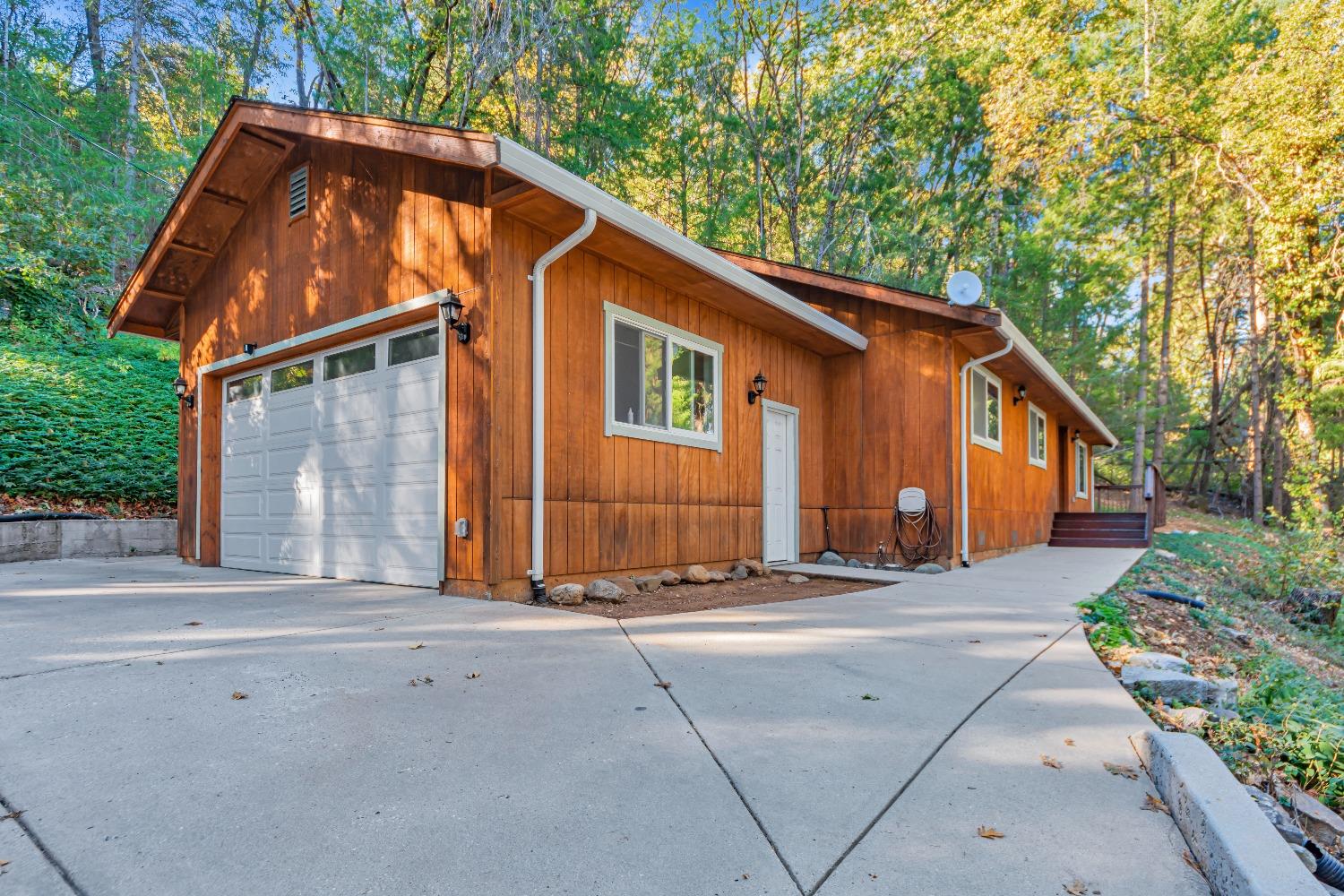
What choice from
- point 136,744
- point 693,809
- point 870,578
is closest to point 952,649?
point 693,809

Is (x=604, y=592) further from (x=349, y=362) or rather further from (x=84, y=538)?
(x=84, y=538)

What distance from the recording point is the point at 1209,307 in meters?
22.4

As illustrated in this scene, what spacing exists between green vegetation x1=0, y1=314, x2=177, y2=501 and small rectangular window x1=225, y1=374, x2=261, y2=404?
8.25 feet

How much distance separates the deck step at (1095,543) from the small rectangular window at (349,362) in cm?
1213

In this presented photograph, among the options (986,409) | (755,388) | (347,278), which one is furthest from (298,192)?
(986,409)

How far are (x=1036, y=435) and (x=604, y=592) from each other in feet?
33.2

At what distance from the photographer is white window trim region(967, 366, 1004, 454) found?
8250 mm

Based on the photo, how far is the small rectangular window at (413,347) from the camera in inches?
200

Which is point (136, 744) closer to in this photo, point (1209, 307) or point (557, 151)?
point (557, 151)

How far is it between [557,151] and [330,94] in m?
4.68

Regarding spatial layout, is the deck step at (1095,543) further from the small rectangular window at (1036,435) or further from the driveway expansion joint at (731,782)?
the driveway expansion joint at (731,782)

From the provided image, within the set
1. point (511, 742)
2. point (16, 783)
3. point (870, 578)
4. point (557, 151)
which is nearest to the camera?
point (16, 783)

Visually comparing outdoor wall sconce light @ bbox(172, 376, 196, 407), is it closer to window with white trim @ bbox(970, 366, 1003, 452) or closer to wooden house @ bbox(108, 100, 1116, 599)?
wooden house @ bbox(108, 100, 1116, 599)

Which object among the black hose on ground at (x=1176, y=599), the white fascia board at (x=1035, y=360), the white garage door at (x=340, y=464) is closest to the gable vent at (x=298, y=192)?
the white garage door at (x=340, y=464)
